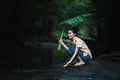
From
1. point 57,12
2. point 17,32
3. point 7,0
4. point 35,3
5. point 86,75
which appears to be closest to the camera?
point 86,75

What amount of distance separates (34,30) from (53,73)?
148 ft

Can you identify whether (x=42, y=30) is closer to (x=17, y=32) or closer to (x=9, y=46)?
(x=17, y=32)

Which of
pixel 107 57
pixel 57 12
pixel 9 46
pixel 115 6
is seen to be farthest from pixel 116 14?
pixel 57 12

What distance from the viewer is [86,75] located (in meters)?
10.8

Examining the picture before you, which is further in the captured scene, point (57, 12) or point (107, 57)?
point (57, 12)

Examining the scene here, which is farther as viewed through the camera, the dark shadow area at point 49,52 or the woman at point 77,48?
the woman at point 77,48

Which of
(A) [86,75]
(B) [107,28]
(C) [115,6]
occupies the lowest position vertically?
(A) [86,75]

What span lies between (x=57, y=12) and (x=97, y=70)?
36729mm

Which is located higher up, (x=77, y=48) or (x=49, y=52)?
(x=77, y=48)

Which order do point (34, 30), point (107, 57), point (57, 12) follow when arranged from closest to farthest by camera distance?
point (107, 57) → point (57, 12) → point (34, 30)

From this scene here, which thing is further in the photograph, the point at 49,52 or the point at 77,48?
the point at 49,52

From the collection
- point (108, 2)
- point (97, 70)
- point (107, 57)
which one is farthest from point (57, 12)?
point (97, 70)

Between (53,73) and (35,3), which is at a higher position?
(35,3)

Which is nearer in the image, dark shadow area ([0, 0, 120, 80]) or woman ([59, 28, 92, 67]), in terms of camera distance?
dark shadow area ([0, 0, 120, 80])
